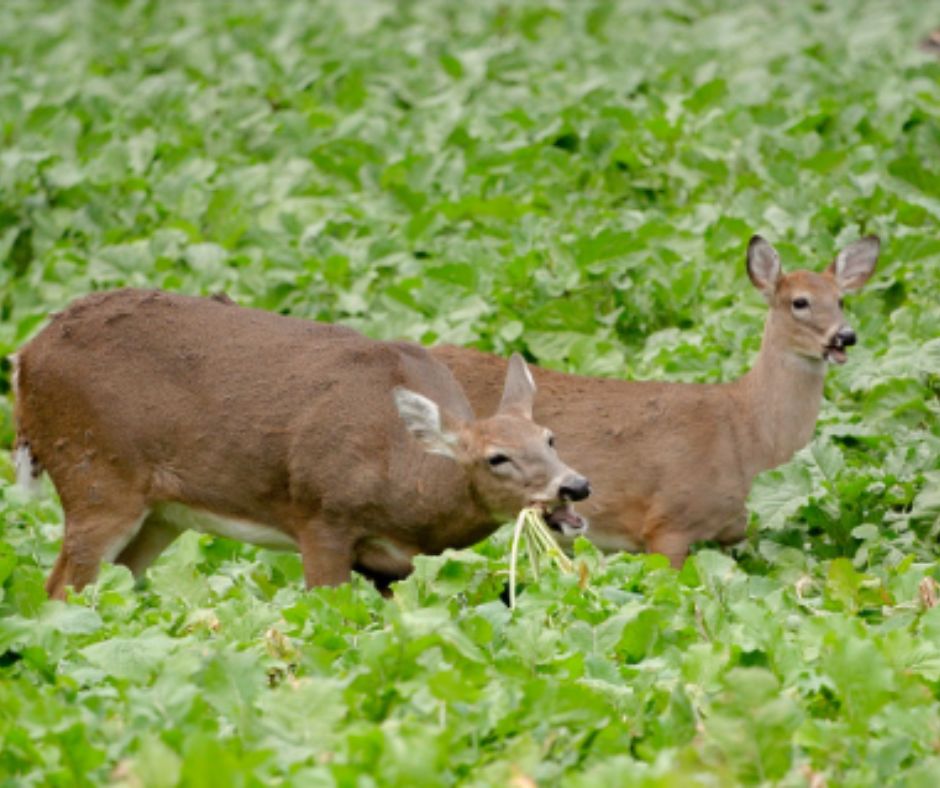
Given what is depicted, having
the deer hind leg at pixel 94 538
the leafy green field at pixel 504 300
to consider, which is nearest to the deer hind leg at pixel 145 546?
the leafy green field at pixel 504 300

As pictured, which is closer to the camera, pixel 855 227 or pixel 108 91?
pixel 855 227

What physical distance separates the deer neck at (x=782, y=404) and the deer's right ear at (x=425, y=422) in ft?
6.31

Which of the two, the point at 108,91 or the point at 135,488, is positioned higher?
the point at 135,488

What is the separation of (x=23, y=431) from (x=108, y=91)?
7.70 meters

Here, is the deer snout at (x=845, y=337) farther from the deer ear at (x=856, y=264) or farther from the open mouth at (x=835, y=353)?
the deer ear at (x=856, y=264)

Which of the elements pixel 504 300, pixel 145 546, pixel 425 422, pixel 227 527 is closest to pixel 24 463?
pixel 145 546

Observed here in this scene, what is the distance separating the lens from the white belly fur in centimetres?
840

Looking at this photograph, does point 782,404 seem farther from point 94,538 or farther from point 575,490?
point 94,538

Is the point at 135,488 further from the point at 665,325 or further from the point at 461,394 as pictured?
the point at 665,325

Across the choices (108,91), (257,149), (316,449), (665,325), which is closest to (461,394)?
(316,449)

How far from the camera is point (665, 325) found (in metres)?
11.1

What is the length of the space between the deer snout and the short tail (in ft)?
10.9

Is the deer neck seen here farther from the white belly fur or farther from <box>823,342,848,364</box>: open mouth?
the white belly fur

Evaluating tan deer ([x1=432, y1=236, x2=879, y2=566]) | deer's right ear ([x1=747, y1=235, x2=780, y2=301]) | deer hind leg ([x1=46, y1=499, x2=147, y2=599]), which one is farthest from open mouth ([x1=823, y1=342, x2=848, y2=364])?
deer hind leg ([x1=46, y1=499, x2=147, y2=599])
